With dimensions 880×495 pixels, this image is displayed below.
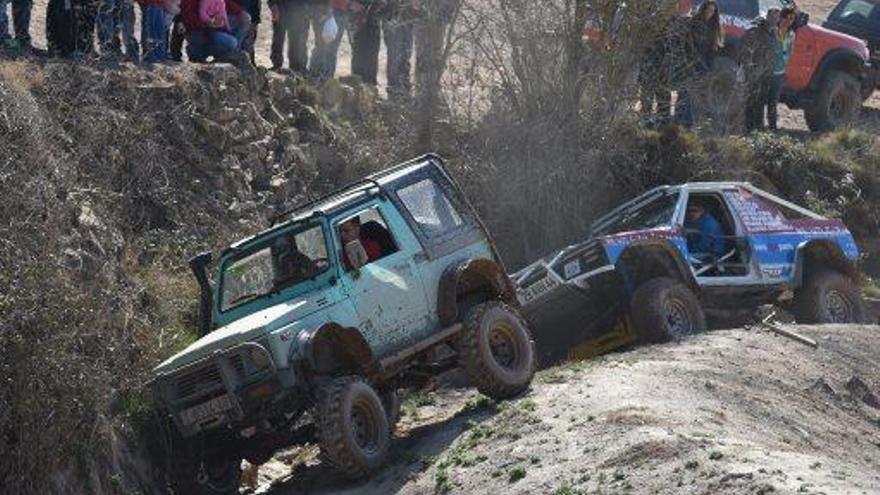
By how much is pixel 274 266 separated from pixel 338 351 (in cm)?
99

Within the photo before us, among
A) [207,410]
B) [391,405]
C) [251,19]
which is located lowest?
[391,405]

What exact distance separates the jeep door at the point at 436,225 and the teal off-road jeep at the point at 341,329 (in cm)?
1

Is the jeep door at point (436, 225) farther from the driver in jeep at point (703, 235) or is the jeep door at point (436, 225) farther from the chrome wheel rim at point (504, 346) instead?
the driver in jeep at point (703, 235)

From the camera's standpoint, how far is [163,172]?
18.6 meters

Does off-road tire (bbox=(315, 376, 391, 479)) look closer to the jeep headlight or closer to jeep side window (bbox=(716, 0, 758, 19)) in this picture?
the jeep headlight

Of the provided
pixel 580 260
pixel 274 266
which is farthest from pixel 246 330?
pixel 580 260

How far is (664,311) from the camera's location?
18078 millimetres

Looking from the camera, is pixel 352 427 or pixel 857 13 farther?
pixel 857 13

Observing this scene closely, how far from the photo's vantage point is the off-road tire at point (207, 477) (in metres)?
15.0

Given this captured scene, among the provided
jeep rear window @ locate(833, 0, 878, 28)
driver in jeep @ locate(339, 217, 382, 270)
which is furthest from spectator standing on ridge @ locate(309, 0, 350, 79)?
jeep rear window @ locate(833, 0, 878, 28)

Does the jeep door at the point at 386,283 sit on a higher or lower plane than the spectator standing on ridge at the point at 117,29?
lower

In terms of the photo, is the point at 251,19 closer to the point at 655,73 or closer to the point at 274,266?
the point at 655,73

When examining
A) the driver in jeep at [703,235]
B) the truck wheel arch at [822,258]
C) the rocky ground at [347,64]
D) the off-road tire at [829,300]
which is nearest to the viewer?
the driver in jeep at [703,235]

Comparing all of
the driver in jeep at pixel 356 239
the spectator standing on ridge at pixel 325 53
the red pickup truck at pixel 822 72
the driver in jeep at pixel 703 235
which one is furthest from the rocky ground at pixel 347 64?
the driver in jeep at pixel 356 239
